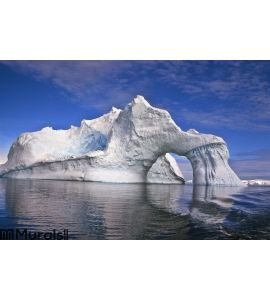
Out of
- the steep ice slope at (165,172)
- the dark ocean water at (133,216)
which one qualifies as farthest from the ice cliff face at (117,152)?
the dark ocean water at (133,216)

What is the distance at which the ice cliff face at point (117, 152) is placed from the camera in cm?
1185

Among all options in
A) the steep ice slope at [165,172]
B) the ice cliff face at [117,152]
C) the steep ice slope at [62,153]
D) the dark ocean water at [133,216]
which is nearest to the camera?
the dark ocean water at [133,216]

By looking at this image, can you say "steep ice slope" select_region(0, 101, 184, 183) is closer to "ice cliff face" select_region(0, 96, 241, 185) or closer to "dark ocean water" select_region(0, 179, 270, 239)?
"ice cliff face" select_region(0, 96, 241, 185)

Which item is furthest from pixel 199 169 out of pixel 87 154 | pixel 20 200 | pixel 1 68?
pixel 1 68

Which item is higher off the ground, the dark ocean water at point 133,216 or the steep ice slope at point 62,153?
the steep ice slope at point 62,153

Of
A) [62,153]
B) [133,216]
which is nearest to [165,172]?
[62,153]

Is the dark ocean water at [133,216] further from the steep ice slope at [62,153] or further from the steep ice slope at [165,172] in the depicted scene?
the steep ice slope at [165,172]

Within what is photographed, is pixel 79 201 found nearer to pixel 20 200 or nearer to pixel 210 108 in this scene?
pixel 20 200

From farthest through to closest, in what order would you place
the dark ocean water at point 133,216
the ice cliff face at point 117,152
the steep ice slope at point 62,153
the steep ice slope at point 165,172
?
the steep ice slope at point 165,172 < the steep ice slope at point 62,153 < the ice cliff face at point 117,152 < the dark ocean water at point 133,216

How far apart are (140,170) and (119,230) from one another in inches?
302

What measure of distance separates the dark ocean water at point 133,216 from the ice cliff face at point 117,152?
11.6 ft

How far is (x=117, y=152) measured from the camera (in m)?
12.7

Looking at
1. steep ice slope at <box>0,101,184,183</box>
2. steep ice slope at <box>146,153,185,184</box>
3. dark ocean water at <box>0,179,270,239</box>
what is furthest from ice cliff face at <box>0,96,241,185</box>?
dark ocean water at <box>0,179,270,239</box>

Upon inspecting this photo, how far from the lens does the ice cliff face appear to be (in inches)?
467
